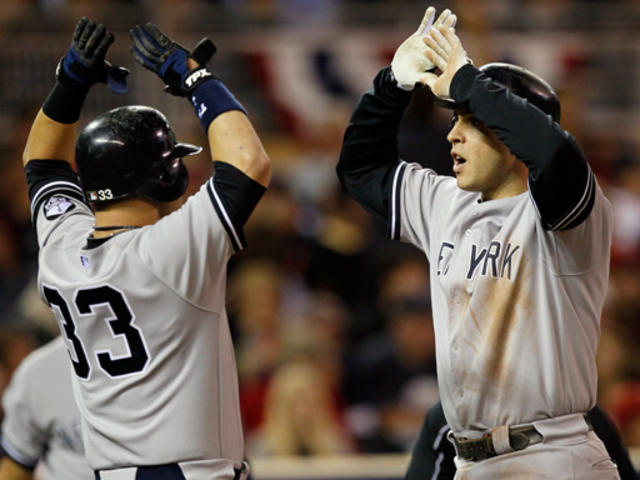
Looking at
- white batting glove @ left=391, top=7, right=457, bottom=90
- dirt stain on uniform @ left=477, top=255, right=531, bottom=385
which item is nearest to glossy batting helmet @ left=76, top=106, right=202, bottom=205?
white batting glove @ left=391, top=7, right=457, bottom=90

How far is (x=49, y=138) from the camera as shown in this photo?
3.18 meters

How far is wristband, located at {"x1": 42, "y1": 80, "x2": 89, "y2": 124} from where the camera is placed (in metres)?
3.13

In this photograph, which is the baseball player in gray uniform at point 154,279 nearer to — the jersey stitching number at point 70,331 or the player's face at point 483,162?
the jersey stitching number at point 70,331

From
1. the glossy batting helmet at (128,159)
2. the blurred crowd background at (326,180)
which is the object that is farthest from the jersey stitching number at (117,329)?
the blurred crowd background at (326,180)

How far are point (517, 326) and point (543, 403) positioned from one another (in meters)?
0.20

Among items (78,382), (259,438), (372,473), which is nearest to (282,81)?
(259,438)

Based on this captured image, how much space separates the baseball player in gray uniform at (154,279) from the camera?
→ 2652mm

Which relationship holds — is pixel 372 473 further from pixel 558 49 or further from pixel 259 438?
pixel 558 49

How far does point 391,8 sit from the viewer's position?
27.5 ft

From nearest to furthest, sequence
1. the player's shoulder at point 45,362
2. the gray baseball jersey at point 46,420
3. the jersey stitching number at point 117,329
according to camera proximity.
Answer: the jersey stitching number at point 117,329 < the gray baseball jersey at point 46,420 < the player's shoulder at point 45,362

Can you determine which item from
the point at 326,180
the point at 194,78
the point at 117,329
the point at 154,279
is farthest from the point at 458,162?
the point at 326,180

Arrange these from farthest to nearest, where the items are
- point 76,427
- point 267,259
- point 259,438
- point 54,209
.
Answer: point 267,259 → point 259,438 → point 76,427 → point 54,209

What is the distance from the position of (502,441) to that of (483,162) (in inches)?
28.6

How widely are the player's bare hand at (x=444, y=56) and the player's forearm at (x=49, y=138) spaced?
1112 millimetres
